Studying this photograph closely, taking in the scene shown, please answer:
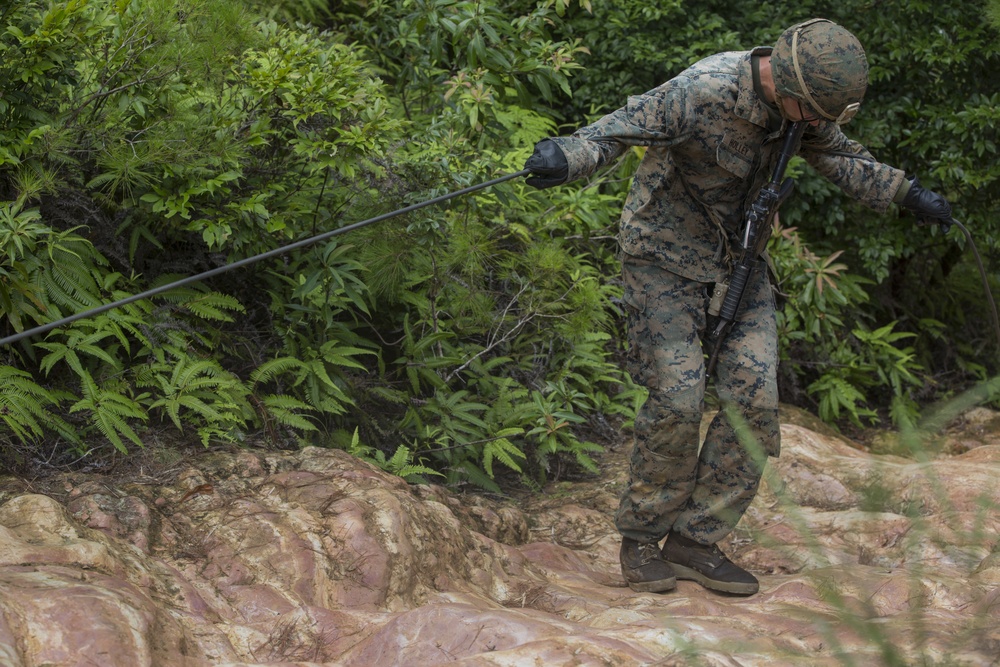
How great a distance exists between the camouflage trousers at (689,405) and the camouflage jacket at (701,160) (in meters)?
0.14

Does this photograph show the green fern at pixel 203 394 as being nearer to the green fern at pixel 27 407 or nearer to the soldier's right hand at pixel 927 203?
the green fern at pixel 27 407

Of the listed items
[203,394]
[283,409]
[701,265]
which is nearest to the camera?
[701,265]

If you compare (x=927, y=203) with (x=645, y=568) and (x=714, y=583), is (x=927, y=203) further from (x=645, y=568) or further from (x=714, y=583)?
(x=645, y=568)

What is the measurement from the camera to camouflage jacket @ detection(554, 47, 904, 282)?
11.9 ft

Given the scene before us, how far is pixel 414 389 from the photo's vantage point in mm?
5004

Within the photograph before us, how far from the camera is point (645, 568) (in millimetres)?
3982

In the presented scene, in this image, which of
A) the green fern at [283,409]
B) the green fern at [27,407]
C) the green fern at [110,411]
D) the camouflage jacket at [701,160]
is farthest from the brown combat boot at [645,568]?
the green fern at [27,407]

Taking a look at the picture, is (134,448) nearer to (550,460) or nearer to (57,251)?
(57,251)

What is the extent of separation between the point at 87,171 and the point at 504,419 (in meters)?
2.31

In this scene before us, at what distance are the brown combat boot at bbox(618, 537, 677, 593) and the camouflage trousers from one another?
0.05m

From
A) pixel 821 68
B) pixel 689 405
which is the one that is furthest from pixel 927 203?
pixel 689 405

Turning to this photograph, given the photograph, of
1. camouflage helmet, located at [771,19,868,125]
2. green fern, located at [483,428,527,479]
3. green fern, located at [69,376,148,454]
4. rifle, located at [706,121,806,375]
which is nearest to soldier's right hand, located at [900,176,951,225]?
rifle, located at [706,121,806,375]

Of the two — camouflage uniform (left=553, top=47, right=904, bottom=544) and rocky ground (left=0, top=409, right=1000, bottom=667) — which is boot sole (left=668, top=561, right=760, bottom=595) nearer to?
rocky ground (left=0, top=409, right=1000, bottom=667)

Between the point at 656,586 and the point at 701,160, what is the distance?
1.71 meters
